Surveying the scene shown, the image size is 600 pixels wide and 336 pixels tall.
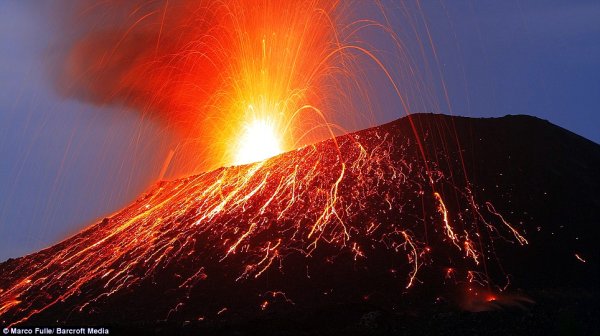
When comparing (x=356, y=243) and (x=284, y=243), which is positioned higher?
(x=284, y=243)

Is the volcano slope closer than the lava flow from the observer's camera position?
Yes

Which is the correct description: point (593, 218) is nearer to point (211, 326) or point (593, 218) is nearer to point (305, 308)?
point (305, 308)

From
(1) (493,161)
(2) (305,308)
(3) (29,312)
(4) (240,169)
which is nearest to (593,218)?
(1) (493,161)

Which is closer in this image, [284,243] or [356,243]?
[356,243]
